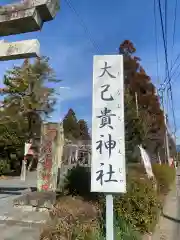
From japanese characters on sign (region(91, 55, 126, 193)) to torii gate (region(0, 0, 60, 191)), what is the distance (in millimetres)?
2753

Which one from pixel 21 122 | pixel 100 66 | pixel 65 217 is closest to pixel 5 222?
pixel 65 217

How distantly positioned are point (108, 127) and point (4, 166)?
2414cm

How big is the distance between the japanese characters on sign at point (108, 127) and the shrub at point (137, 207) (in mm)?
1613

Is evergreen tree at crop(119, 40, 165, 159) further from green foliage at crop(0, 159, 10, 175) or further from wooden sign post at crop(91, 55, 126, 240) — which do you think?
wooden sign post at crop(91, 55, 126, 240)

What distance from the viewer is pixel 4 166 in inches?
1079

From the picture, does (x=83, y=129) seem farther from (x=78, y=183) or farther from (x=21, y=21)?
(x=21, y=21)

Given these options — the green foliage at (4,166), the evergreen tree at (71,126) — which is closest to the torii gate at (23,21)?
the green foliage at (4,166)

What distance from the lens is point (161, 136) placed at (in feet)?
127

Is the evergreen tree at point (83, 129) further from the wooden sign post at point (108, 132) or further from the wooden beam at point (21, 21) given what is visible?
the wooden sign post at point (108, 132)

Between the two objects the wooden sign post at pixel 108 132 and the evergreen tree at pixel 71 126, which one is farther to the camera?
the evergreen tree at pixel 71 126

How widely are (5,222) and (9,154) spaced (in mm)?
23091

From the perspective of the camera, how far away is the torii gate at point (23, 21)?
718 cm

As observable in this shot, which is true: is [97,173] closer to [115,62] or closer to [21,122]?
[115,62]

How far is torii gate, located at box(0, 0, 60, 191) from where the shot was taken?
7177mm
